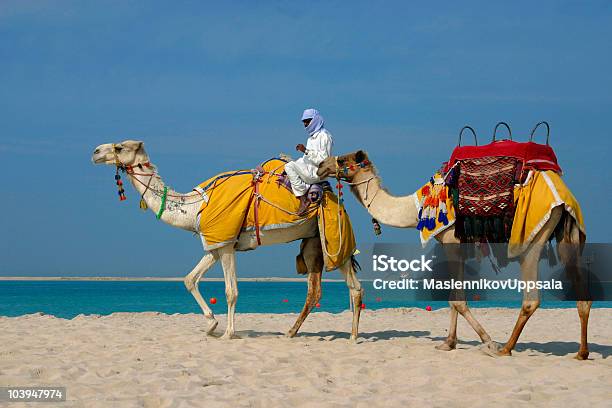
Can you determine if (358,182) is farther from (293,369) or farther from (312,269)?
(293,369)

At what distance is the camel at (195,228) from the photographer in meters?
10.3

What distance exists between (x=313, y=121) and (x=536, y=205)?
128 inches

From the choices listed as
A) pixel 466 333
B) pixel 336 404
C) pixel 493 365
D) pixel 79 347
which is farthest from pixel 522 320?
pixel 79 347

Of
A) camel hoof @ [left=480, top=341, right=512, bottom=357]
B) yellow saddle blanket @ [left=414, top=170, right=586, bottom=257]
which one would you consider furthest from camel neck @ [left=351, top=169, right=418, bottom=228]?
camel hoof @ [left=480, top=341, right=512, bottom=357]

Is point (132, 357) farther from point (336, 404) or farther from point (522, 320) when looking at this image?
point (522, 320)

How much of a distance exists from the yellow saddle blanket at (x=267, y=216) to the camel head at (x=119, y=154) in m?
1.27

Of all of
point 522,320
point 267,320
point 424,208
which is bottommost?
point 267,320

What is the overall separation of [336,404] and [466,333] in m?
6.27

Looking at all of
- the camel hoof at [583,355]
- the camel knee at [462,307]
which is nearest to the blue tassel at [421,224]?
the camel knee at [462,307]

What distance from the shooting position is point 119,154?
10.5 metres

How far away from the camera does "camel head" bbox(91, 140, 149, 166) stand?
34.6ft

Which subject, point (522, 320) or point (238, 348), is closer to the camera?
point (522, 320)

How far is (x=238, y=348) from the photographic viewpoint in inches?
355

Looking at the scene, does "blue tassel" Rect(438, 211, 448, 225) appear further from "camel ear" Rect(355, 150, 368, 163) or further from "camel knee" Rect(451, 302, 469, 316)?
"camel ear" Rect(355, 150, 368, 163)
